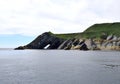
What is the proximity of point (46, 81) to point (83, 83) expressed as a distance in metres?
9.31

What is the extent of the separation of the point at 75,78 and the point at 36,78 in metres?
10.1

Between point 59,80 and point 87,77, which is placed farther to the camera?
point 87,77

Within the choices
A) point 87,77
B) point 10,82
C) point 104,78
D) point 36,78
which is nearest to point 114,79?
point 104,78

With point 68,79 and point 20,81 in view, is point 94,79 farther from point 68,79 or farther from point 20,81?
point 20,81

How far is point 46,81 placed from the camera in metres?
69.0

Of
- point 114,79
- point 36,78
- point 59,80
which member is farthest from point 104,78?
point 36,78

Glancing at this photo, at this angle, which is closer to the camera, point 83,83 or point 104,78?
point 83,83

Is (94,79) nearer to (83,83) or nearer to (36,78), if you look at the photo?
(83,83)

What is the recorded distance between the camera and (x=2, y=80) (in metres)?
71.1

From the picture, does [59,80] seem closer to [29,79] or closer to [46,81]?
[46,81]

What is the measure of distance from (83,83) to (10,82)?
56.8 feet

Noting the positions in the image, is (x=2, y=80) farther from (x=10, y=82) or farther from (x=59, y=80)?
(x=59, y=80)

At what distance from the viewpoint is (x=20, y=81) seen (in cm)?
6900

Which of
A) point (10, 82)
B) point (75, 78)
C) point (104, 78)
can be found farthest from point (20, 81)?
point (104, 78)
